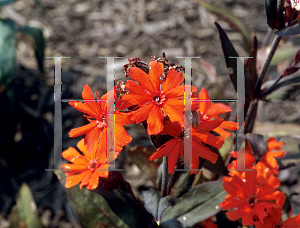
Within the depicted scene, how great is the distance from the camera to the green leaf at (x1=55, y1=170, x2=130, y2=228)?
99cm

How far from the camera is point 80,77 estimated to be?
69.9 inches

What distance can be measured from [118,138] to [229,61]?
50 cm

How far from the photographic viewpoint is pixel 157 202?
0.82 metres

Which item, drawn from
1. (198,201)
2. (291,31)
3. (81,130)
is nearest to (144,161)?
(198,201)

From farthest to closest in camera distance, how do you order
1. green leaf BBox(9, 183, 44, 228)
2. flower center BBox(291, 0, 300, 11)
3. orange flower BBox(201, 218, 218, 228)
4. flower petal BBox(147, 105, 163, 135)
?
1. green leaf BBox(9, 183, 44, 228)
2. orange flower BBox(201, 218, 218, 228)
3. flower center BBox(291, 0, 300, 11)
4. flower petal BBox(147, 105, 163, 135)

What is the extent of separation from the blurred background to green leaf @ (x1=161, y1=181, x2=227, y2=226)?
48cm

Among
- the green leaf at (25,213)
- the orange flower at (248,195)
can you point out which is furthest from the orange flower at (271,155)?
the green leaf at (25,213)

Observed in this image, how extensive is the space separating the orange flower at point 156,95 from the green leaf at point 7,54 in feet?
3.33

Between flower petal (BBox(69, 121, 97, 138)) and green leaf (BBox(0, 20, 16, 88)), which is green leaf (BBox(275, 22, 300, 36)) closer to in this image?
flower petal (BBox(69, 121, 97, 138))

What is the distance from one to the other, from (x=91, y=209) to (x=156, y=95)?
57cm

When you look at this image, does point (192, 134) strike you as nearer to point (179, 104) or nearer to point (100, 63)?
point (179, 104)

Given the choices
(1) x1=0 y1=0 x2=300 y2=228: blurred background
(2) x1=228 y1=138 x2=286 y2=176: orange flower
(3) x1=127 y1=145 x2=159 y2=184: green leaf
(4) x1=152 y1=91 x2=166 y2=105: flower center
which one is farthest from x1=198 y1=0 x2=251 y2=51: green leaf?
(4) x1=152 y1=91 x2=166 y2=105: flower center

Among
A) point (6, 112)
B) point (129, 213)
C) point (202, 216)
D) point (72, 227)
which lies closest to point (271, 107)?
point (202, 216)

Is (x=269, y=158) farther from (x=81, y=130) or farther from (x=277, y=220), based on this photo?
(x=81, y=130)
